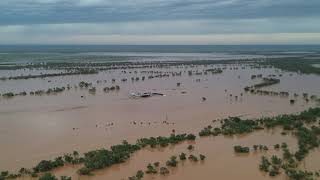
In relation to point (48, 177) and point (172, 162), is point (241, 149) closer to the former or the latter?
point (172, 162)

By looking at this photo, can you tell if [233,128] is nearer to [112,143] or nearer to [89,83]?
[112,143]

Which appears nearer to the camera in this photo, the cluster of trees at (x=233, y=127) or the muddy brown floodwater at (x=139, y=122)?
the muddy brown floodwater at (x=139, y=122)

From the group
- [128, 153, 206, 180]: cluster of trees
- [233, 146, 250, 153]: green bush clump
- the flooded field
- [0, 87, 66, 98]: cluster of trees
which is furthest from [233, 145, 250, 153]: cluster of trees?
[0, 87, 66, 98]: cluster of trees

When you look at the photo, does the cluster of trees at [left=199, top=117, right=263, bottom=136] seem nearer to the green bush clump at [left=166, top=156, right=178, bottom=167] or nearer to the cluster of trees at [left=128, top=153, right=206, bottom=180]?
the cluster of trees at [left=128, top=153, right=206, bottom=180]

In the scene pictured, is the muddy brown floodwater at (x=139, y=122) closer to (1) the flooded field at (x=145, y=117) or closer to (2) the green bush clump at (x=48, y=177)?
(1) the flooded field at (x=145, y=117)

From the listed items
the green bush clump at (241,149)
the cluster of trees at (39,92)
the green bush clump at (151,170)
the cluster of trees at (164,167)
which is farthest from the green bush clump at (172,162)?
the cluster of trees at (39,92)

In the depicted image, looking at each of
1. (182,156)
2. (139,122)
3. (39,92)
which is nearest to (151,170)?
(182,156)
